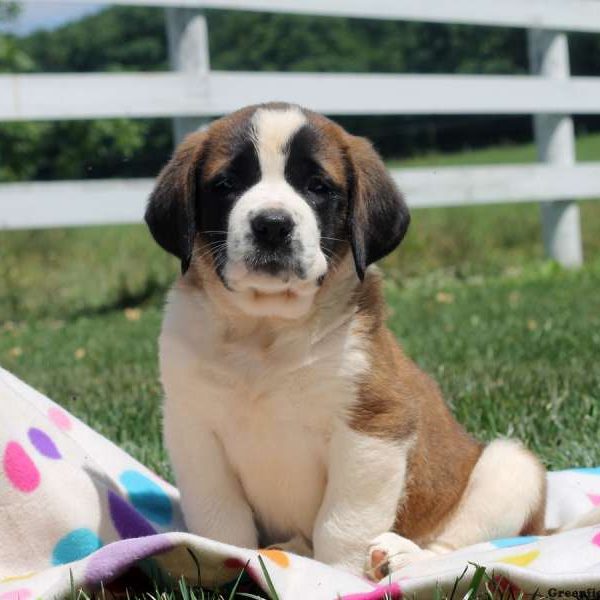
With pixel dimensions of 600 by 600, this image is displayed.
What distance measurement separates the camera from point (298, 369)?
2715mm

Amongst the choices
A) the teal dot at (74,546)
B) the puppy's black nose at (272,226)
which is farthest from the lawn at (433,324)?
the puppy's black nose at (272,226)

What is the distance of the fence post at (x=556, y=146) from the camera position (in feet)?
31.7

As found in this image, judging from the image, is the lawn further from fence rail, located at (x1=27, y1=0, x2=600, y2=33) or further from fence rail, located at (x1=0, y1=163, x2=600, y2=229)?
fence rail, located at (x1=27, y1=0, x2=600, y2=33)

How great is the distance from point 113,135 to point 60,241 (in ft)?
47.6

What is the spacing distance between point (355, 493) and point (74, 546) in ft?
2.47

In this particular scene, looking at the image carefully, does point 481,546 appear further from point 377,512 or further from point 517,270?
point 517,270

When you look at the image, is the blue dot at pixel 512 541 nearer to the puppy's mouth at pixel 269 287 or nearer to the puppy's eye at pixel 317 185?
the puppy's mouth at pixel 269 287

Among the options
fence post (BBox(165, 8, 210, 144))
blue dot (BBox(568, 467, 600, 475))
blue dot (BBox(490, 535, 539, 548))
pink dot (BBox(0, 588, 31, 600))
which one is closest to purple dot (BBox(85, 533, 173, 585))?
pink dot (BBox(0, 588, 31, 600))

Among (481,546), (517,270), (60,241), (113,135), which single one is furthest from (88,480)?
(113,135)

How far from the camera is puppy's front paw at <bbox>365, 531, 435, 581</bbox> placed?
8.52ft

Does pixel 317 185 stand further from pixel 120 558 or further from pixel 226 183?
pixel 120 558

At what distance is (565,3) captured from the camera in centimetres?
1006

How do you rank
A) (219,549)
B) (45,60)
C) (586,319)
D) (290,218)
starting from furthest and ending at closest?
(45,60) < (586,319) < (290,218) < (219,549)

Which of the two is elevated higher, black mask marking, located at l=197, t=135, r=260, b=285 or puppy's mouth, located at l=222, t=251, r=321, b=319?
black mask marking, located at l=197, t=135, r=260, b=285
